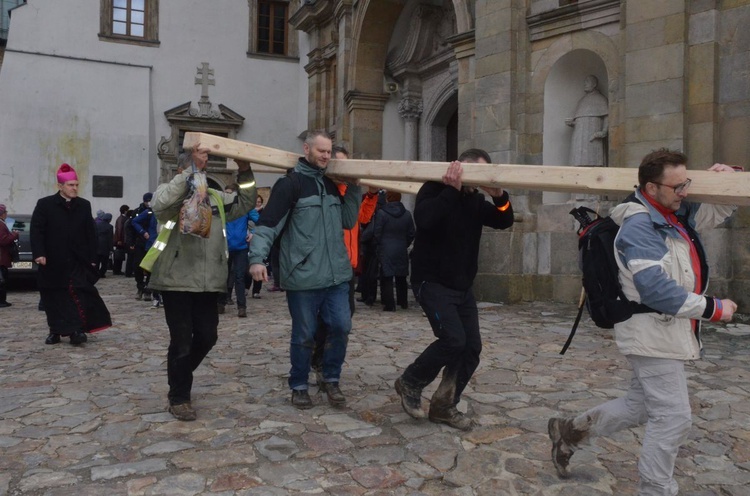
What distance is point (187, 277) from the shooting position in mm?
4551

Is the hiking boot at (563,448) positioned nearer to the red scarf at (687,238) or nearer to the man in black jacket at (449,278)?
the man in black jacket at (449,278)

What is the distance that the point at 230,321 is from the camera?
9.08 meters

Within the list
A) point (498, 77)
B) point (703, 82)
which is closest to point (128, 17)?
point (498, 77)

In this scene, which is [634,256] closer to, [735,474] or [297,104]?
[735,474]

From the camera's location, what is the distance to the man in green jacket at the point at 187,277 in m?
4.53

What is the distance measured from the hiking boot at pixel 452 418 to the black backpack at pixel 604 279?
55.9 inches

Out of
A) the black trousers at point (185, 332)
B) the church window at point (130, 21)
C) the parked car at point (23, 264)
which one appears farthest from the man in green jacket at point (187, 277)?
the church window at point (130, 21)

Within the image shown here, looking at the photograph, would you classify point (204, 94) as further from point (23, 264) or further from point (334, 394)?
point (334, 394)

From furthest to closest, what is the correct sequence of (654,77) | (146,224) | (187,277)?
1. (146,224)
2. (654,77)
3. (187,277)

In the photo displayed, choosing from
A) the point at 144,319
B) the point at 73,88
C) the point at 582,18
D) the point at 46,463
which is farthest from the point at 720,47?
the point at 73,88

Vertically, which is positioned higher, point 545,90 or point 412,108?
point 412,108

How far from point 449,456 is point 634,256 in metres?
1.59

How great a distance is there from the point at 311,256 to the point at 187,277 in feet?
2.60

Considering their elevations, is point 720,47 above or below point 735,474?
above
